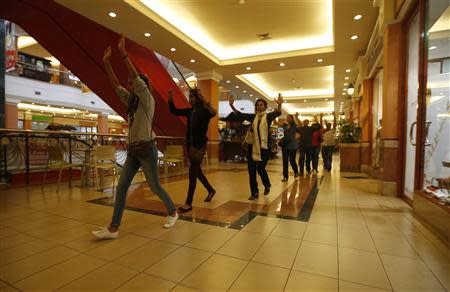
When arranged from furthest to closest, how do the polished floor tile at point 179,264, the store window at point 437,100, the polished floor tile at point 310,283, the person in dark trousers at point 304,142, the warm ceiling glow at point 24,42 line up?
the warm ceiling glow at point 24,42, the person in dark trousers at point 304,142, the store window at point 437,100, the polished floor tile at point 179,264, the polished floor tile at point 310,283

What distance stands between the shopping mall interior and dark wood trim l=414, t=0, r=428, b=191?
0.02 m

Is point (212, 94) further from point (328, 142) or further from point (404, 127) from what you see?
point (404, 127)

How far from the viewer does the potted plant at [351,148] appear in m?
7.93

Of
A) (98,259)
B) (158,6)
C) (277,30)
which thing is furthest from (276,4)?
(98,259)

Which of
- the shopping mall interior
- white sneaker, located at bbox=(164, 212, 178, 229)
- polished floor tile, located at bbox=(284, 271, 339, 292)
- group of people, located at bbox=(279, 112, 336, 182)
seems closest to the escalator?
the shopping mall interior

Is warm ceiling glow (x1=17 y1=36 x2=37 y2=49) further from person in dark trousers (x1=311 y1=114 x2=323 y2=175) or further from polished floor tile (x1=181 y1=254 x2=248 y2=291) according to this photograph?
polished floor tile (x1=181 y1=254 x2=248 y2=291)

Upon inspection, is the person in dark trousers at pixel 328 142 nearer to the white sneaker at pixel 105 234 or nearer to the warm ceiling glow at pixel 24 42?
the white sneaker at pixel 105 234

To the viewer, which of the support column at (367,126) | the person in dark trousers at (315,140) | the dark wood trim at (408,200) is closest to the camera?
the dark wood trim at (408,200)

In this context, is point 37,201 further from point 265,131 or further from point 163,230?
point 265,131

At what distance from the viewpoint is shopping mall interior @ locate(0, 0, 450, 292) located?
6.09 ft

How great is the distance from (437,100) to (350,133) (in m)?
5.20

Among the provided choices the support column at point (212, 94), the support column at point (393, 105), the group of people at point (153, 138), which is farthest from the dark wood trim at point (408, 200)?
the support column at point (212, 94)

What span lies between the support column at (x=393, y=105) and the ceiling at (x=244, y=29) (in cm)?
112

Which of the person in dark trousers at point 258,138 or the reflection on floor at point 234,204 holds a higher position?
the person in dark trousers at point 258,138
